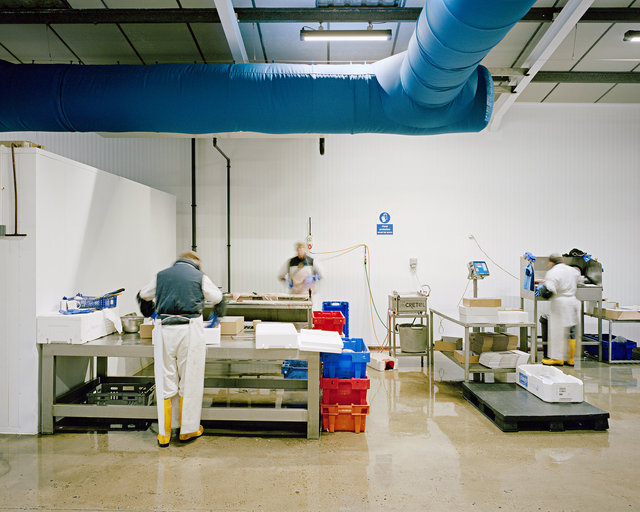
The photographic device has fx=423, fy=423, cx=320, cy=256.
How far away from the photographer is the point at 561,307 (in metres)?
5.54

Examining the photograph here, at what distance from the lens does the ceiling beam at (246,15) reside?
4.41 m

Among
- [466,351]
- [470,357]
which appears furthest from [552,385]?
[470,357]

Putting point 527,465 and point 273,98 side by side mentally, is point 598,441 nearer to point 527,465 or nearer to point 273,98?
point 527,465

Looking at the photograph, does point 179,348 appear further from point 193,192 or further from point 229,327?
point 193,192

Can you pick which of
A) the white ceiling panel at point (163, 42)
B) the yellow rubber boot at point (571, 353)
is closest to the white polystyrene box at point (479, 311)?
the yellow rubber boot at point (571, 353)

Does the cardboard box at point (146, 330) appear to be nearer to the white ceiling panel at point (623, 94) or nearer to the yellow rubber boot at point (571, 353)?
the yellow rubber boot at point (571, 353)

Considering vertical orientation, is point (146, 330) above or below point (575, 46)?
below

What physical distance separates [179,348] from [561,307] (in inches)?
189

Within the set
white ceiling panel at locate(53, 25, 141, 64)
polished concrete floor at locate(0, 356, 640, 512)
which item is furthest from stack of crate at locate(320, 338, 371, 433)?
white ceiling panel at locate(53, 25, 141, 64)

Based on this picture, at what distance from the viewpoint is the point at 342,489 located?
272 centimetres

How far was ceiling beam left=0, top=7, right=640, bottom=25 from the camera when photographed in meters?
4.41

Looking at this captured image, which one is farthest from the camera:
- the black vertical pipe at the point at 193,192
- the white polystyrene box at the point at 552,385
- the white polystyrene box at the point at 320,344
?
the black vertical pipe at the point at 193,192

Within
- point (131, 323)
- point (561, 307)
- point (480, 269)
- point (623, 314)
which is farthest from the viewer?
point (623, 314)

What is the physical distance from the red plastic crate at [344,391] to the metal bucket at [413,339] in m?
2.15
